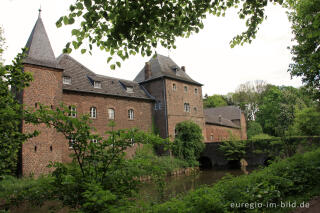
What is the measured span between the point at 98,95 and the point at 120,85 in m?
3.73

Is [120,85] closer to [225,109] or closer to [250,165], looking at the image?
[250,165]

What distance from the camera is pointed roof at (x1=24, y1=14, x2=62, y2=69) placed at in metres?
15.9

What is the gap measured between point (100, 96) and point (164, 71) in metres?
8.26

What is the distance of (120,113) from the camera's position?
21.4m

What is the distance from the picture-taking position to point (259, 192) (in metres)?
4.09

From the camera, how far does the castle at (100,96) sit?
15.2m

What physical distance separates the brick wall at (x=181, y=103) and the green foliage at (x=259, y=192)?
56.6 feet

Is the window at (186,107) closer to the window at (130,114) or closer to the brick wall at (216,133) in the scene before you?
the window at (130,114)

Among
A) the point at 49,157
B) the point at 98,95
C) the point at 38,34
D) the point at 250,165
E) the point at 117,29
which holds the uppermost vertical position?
the point at 38,34

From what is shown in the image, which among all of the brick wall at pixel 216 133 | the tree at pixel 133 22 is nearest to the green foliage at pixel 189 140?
the brick wall at pixel 216 133

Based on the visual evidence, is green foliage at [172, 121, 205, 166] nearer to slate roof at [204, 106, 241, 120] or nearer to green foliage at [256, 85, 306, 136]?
green foliage at [256, 85, 306, 136]

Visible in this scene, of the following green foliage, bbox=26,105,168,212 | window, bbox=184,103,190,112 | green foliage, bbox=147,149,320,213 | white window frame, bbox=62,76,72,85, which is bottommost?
green foliage, bbox=147,149,320,213

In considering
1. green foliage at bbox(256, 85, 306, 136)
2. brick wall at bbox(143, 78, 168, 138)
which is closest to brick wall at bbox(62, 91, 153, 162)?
brick wall at bbox(143, 78, 168, 138)

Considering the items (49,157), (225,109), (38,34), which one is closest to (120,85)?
(38,34)
